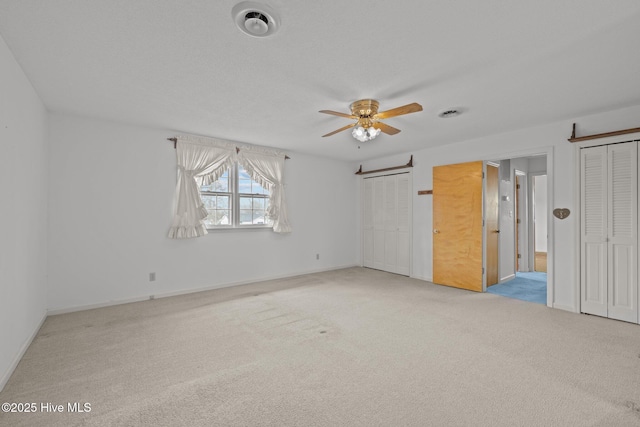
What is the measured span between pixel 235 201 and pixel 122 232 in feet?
5.62

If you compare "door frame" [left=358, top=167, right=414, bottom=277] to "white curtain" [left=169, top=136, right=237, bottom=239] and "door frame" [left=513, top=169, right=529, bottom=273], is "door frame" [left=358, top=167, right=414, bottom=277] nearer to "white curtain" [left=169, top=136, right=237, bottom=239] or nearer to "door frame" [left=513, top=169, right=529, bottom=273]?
"door frame" [left=513, top=169, right=529, bottom=273]

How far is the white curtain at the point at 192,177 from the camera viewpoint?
4402 millimetres

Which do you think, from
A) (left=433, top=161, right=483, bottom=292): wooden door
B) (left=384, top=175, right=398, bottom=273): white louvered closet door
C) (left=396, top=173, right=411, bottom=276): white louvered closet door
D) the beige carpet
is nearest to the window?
the beige carpet

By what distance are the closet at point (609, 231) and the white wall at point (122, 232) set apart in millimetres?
4650

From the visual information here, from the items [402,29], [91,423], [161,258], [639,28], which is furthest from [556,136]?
[161,258]

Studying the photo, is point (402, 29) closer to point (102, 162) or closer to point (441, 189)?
point (441, 189)

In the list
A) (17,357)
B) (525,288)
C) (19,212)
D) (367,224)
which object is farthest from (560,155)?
(17,357)

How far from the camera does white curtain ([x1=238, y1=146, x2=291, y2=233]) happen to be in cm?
517

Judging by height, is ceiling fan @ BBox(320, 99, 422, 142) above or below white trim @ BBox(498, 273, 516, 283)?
above

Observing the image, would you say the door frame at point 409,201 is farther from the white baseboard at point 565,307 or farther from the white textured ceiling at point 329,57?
the white baseboard at point 565,307

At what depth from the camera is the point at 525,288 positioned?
4.94 meters

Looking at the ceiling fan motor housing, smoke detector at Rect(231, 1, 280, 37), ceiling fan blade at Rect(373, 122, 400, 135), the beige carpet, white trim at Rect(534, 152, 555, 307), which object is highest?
smoke detector at Rect(231, 1, 280, 37)

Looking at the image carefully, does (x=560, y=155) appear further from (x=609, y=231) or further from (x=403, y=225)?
(x=403, y=225)

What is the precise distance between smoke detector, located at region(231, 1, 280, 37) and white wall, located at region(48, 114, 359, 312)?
3058mm
